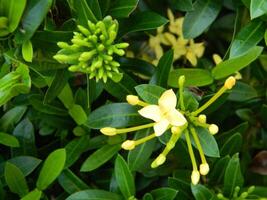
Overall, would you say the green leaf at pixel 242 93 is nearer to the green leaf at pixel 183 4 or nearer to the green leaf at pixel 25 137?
the green leaf at pixel 183 4

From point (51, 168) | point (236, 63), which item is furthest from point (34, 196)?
point (236, 63)

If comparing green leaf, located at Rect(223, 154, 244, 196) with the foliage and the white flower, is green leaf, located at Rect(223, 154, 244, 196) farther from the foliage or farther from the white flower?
the white flower

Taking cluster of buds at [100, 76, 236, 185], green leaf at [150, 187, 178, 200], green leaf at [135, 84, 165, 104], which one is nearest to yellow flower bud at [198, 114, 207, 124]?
cluster of buds at [100, 76, 236, 185]

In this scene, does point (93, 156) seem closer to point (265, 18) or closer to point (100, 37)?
point (100, 37)

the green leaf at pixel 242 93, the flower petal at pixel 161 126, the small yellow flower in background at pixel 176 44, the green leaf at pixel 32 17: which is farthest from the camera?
the small yellow flower in background at pixel 176 44

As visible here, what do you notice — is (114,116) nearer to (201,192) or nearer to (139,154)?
(139,154)

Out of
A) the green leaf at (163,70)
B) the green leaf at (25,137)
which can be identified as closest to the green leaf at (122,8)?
the green leaf at (163,70)

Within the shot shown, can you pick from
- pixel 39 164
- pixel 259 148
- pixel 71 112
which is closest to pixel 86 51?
pixel 71 112
